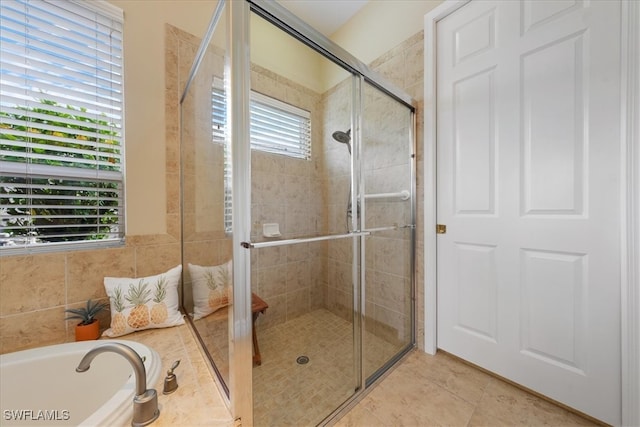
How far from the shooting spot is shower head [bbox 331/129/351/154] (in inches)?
46.7

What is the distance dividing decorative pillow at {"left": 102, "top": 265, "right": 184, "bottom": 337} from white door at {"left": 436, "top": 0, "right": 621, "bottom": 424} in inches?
68.9

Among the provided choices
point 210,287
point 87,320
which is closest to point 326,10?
point 210,287

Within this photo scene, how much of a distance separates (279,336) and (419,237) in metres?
1.11

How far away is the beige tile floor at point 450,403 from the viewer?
3.49ft

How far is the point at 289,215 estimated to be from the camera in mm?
1009

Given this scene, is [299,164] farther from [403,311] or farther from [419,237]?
[403,311]

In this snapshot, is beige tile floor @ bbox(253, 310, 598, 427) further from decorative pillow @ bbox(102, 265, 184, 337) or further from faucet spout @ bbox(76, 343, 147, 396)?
decorative pillow @ bbox(102, 265, 184, 337)

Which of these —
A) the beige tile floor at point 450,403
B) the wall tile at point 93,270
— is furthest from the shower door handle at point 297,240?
the wall tile at point 93,270

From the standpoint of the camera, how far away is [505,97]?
1.25 m

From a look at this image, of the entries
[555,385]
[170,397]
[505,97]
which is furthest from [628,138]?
[170,397]

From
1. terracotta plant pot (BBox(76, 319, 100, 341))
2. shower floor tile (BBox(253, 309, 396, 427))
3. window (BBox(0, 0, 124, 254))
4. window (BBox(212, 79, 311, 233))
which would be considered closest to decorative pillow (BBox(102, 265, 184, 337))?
terracotta plant pot (BBox(76, 319, 100, 341))

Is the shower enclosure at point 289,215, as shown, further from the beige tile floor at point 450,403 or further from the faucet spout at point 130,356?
the faucet spout at point 130,356

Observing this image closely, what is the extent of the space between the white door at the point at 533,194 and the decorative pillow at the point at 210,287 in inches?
53.0

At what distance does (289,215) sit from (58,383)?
4.38ft
